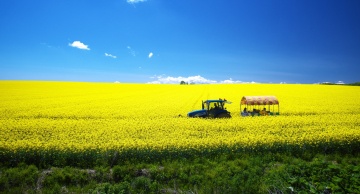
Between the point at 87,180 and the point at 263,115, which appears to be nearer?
the point at 87,180

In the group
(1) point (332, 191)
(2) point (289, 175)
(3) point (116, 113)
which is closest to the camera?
(1) point (332, 191)

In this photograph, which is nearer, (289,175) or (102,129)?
(289,175)

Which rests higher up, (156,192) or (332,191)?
(332,191)

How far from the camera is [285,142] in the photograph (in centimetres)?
1264

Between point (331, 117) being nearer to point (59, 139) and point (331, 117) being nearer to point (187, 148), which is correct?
point (187, 148)

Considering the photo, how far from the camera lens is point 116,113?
902 inches

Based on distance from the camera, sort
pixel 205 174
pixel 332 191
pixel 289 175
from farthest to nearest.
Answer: pixel 205 174 → pixel 289 175 → pixel 332 191

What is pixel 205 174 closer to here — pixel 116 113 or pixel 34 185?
pixel 34 185

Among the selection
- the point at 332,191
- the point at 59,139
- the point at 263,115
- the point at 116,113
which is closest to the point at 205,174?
the point at 332,191

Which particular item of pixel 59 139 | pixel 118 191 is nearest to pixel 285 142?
pixel 118 191

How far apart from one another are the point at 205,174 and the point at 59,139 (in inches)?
321

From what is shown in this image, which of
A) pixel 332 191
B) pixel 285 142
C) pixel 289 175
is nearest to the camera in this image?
pixel 332 191

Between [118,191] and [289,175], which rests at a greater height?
[289,175]

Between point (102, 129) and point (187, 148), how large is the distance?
21.7 ft
